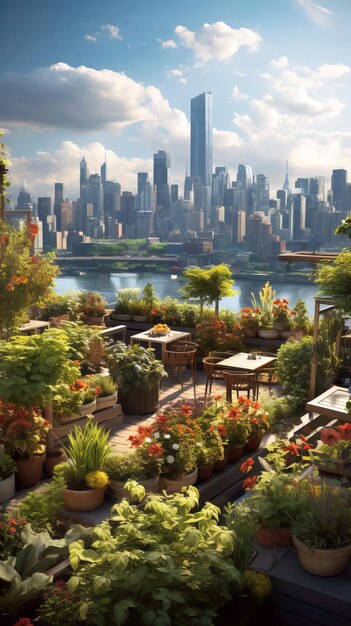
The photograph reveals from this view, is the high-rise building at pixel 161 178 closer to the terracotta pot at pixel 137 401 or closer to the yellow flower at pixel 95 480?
the terracotta pot at pixel 137 401

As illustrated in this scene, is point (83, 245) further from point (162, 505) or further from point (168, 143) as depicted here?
point (168, 143)

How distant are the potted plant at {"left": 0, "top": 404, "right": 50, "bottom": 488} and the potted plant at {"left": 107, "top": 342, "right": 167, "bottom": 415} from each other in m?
2.07

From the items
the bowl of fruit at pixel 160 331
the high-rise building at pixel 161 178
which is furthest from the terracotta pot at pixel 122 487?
the high-rise building at pixel 161 178

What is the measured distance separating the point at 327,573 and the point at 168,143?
279 ft

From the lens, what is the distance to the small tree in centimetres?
1102

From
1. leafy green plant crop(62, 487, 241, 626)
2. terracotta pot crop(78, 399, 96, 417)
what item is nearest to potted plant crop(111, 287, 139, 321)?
terracotta pot crop(78, 399, 96, 417)

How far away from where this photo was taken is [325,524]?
4035 mm

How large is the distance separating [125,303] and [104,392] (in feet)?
17.8

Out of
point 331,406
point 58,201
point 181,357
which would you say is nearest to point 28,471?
point 331,406

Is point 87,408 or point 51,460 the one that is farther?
point 87,408

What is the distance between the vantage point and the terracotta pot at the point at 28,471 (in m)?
5.48

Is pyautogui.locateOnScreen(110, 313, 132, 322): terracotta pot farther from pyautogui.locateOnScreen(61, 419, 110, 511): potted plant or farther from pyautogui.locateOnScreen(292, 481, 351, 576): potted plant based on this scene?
pyautogui.locateOnScreen(292, 481, 351, 576): potted plant

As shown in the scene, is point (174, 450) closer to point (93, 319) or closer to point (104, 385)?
point (104, 385)

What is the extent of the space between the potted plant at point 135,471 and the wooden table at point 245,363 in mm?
2939
